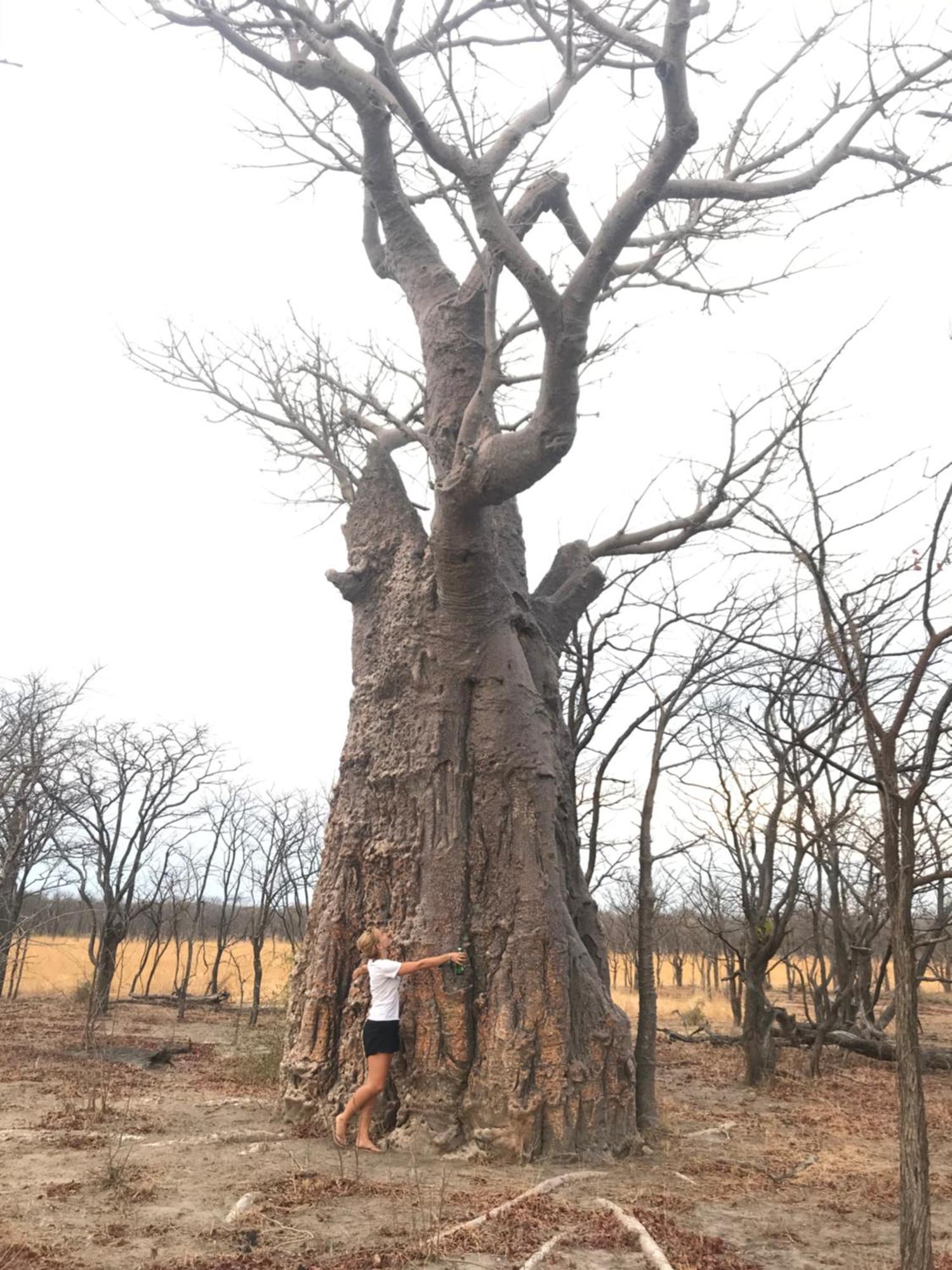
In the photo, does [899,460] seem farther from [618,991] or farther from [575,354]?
[618,991]

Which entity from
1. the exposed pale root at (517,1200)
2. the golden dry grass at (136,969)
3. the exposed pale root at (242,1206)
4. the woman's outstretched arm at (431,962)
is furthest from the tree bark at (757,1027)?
the golden dry grass at (136,969)

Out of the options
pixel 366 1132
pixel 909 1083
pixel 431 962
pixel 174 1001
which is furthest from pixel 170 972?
pixel 909 1083

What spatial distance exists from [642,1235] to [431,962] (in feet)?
6.10

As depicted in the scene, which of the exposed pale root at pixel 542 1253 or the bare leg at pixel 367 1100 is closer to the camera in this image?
the exposed pale root at pixel 542 1253

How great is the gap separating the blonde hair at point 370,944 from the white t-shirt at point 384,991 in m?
0.20

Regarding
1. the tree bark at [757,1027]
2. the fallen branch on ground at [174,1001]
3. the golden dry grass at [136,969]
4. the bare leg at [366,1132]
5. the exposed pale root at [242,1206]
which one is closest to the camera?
the exposed pale root at [242,1206]

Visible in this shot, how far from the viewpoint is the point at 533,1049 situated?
5.04m

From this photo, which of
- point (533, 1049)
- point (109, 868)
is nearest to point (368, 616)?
point (533, 1049)

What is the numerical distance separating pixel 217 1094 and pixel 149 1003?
11.1m

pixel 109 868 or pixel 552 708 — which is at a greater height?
pixel 552 708

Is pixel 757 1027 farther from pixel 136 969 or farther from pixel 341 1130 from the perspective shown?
pixel 136 969

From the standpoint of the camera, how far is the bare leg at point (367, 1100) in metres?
4.88

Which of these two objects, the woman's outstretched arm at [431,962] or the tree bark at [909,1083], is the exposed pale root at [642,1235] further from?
the woman's outstretched arm at [431,962]

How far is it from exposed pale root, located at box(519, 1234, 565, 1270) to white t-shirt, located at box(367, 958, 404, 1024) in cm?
168
